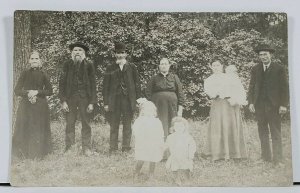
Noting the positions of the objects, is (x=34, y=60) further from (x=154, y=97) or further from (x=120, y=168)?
(x=120, y=168)

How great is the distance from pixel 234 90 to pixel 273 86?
36cm

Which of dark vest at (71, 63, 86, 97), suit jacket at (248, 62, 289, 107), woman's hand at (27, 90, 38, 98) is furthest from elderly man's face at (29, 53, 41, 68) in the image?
suit jacket at (248, 62, 289, 107)

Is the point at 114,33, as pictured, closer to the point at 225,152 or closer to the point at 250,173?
the point at 225,152

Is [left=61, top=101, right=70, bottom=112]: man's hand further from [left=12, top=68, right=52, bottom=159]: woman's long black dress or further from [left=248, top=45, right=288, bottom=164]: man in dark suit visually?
[left=248, top=45, right=288, bottom=164]: man in dark suit

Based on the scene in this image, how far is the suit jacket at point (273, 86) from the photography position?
4.46 metres

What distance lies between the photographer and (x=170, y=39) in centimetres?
450

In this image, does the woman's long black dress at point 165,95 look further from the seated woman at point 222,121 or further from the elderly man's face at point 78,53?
the elderly man's face at point 78,53

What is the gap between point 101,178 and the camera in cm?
430

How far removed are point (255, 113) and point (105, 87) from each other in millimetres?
1419

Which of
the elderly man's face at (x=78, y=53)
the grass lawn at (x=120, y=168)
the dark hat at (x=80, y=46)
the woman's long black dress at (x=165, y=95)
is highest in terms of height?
the dark hat at (x=80, y=46)

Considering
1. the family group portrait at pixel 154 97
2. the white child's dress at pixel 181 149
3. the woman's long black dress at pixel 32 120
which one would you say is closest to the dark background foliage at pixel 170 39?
the family group portrait at pixel 154 97

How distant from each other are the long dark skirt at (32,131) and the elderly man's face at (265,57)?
6.75ft

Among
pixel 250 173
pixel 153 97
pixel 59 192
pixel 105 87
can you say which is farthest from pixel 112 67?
pixel 250 173

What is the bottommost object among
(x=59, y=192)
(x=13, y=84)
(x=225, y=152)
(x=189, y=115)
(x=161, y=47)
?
(x=59, y=192)
